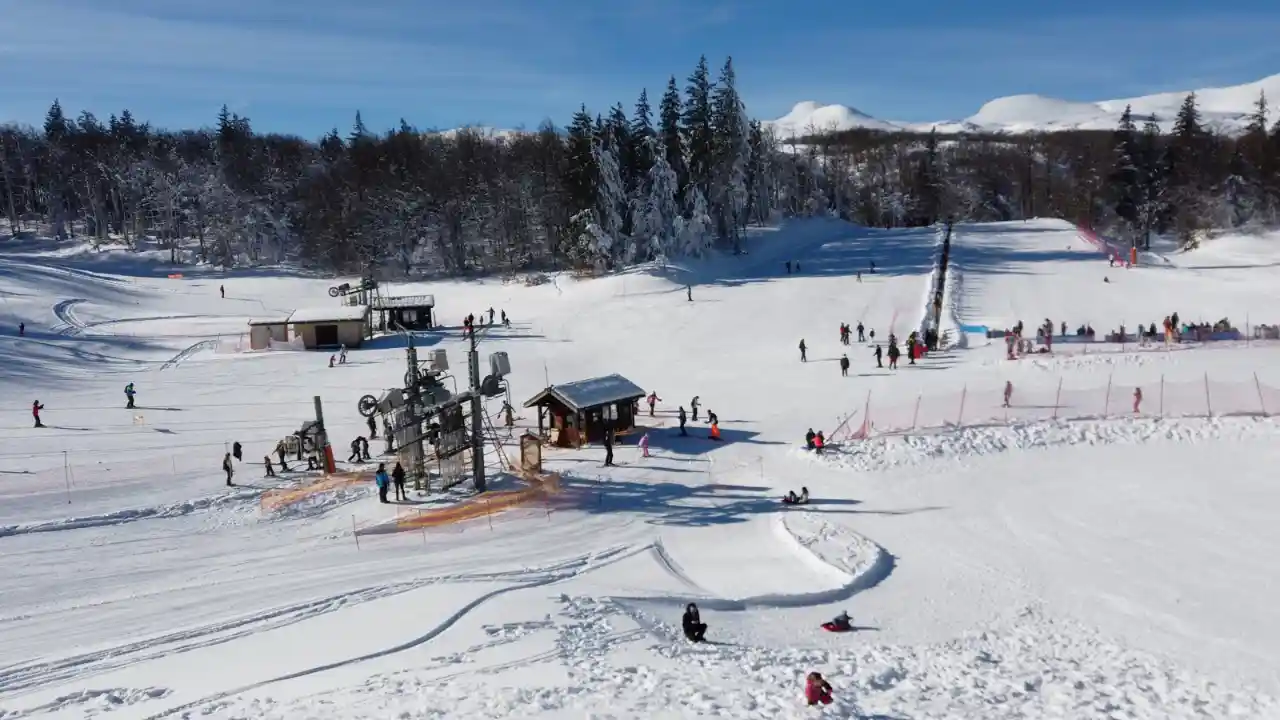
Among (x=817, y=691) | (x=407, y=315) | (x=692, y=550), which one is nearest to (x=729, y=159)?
(x=407, y=315)

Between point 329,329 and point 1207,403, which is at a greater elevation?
point 329,329

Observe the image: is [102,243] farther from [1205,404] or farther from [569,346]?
[1205,404]

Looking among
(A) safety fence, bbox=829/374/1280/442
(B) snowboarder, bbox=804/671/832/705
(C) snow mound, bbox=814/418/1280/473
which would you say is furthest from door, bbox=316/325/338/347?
(B) snowboarder, bbox=804/671/832/705

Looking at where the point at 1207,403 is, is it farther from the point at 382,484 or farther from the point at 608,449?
the point at 382,484

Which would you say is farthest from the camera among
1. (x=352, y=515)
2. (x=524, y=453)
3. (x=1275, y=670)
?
(x=524, y=453)

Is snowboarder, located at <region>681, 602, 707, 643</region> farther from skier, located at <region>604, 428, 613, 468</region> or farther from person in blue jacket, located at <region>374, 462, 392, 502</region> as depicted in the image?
skier, located at <region>604, 428, 613, 468</region>

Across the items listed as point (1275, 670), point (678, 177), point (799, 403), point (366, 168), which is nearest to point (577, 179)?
point (678, 177)
